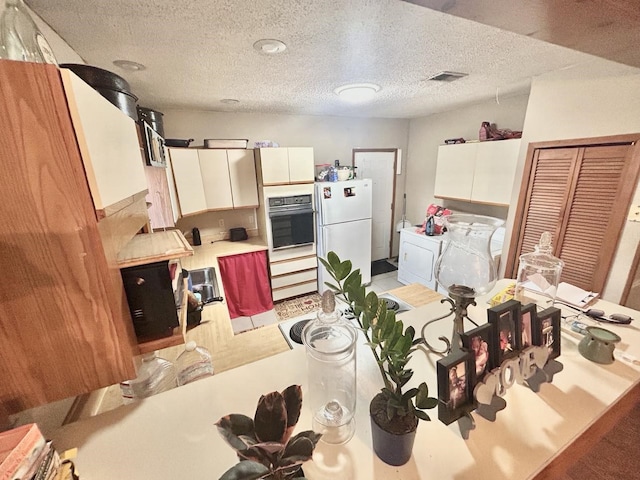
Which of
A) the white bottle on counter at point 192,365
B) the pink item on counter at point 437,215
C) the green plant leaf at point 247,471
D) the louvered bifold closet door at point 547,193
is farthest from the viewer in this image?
the pink item on counter at point 437,215

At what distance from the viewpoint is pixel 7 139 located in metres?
0.46

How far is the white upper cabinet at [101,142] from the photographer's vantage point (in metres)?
0.49

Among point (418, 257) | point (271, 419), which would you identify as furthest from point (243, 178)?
point (271, 419)

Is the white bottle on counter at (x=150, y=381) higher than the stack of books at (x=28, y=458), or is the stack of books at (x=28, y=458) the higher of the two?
the stack of books at (x=28, y=458)

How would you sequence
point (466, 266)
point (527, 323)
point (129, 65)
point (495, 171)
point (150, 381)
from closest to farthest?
1. point (527, 323)
2. point (466, 266)
3. point (150, 381)
4. point (129, 65)
5. point (495, 171)

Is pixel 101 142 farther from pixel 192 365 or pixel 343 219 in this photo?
Answer: pixel 343 219

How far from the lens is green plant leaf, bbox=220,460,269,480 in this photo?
36 cm

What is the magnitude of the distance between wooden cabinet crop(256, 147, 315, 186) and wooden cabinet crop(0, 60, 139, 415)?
2275 mm

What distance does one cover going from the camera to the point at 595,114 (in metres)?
1.86

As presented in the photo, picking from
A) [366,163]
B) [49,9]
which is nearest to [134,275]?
[49,9]

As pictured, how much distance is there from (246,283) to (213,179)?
122 centimetres

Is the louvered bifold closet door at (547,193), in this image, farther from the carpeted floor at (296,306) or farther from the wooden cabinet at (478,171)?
the carpeted floor at (296,306)

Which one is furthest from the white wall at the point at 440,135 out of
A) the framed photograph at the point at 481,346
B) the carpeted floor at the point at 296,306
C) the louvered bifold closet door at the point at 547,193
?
the framed photograph at the point at 481,346

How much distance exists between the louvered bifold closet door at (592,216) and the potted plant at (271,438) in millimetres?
2611
